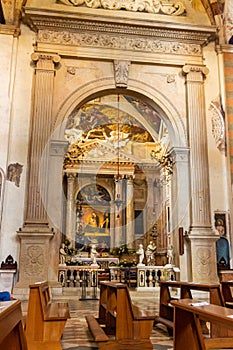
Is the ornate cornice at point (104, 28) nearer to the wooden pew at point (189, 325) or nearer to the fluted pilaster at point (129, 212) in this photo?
the wooden pew at point (189, 325)

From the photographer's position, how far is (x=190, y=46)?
10.5m

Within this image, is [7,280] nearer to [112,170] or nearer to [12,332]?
[12,332]

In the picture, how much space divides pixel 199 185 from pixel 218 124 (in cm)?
180

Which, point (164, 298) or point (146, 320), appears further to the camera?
point (164, 298)

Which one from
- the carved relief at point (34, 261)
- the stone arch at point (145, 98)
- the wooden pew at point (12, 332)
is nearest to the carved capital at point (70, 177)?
the stone arch at point (145, 98)

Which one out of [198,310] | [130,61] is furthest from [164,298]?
[130,61]

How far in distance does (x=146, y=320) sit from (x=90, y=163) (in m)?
16.3

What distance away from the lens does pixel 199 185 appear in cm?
966

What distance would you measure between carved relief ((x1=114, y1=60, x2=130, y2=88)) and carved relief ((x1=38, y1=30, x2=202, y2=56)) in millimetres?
464

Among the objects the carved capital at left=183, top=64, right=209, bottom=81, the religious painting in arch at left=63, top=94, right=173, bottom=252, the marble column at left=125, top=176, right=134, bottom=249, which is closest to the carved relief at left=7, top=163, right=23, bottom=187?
the carved capital at left=183, top=64, right=209, bottom=81

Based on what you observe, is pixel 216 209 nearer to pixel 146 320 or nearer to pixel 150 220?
pixel 146 320

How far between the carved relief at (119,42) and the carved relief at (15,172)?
335cm

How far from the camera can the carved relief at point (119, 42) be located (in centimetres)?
1002

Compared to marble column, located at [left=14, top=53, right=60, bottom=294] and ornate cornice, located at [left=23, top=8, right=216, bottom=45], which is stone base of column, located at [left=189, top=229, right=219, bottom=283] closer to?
marble column, located at [left=14, top=53, right=60, bottom=294]
